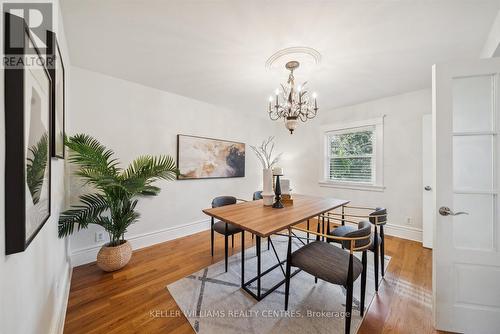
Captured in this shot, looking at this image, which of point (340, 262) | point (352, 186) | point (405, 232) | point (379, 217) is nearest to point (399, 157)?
point (352, 186)

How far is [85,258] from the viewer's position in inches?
91.8

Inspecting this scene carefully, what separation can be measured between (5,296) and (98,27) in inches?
80.6

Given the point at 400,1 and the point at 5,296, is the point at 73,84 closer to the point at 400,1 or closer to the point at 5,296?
the point at 5,296

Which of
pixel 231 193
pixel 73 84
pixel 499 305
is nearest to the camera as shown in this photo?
pixel 499 305

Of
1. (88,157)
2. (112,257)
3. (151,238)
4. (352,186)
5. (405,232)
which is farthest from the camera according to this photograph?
(352,186)

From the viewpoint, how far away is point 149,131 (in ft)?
9.49

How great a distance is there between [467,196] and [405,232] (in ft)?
7.20

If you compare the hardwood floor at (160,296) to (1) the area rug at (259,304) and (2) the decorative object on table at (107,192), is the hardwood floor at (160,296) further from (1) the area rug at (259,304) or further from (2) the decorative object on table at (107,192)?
(2) the decorative object on table at (107,192)

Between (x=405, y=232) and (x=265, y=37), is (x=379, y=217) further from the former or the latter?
(x=265, y=37)

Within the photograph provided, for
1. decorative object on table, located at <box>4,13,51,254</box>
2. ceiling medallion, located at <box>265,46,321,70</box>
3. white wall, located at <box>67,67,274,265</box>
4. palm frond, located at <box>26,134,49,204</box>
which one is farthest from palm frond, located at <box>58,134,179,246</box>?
ceiling medallion, located at <box>265,46,321,70</box>

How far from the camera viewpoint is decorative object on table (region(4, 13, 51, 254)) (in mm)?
627

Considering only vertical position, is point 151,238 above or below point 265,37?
below

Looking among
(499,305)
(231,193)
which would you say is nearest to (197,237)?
(231,193)

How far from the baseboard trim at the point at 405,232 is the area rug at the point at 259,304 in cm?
148
